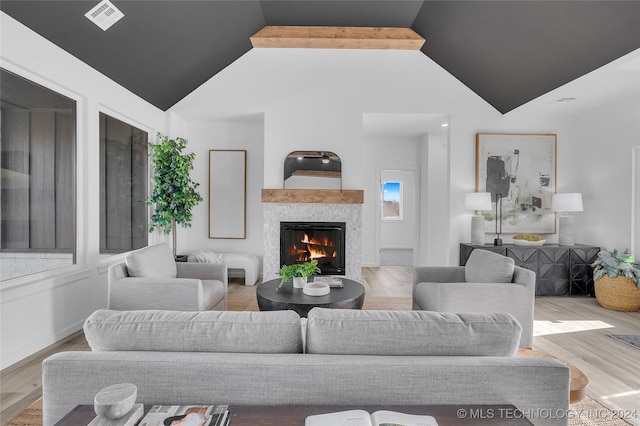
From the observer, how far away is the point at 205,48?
13.6ft

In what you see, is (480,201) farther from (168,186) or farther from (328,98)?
(168,186)

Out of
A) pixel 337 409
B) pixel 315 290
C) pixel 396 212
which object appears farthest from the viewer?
pixel 396 212

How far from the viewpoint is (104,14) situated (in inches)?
115

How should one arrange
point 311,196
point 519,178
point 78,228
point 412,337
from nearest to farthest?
point 412,337 < point 78,228 < point 311,196 < point 519,178

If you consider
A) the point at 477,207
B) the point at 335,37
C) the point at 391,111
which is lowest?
the point at 477,207

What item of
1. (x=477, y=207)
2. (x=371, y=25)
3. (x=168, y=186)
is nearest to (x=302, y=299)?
(x=168, y=186)

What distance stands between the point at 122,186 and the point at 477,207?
439 centimetres

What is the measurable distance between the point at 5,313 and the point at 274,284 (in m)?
1.93

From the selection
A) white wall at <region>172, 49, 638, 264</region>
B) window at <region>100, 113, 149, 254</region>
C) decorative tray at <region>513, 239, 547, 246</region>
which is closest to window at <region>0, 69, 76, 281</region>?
window at <region>100, 113, 149, 254</region>

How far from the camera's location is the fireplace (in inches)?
195

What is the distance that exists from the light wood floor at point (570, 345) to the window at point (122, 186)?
1.16m

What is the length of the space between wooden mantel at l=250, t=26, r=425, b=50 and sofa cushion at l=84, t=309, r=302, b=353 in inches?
160

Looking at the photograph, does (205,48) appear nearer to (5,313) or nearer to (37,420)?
(5,313)

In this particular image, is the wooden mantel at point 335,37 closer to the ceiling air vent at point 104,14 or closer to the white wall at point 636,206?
the ceiling air vent at point 104,14
